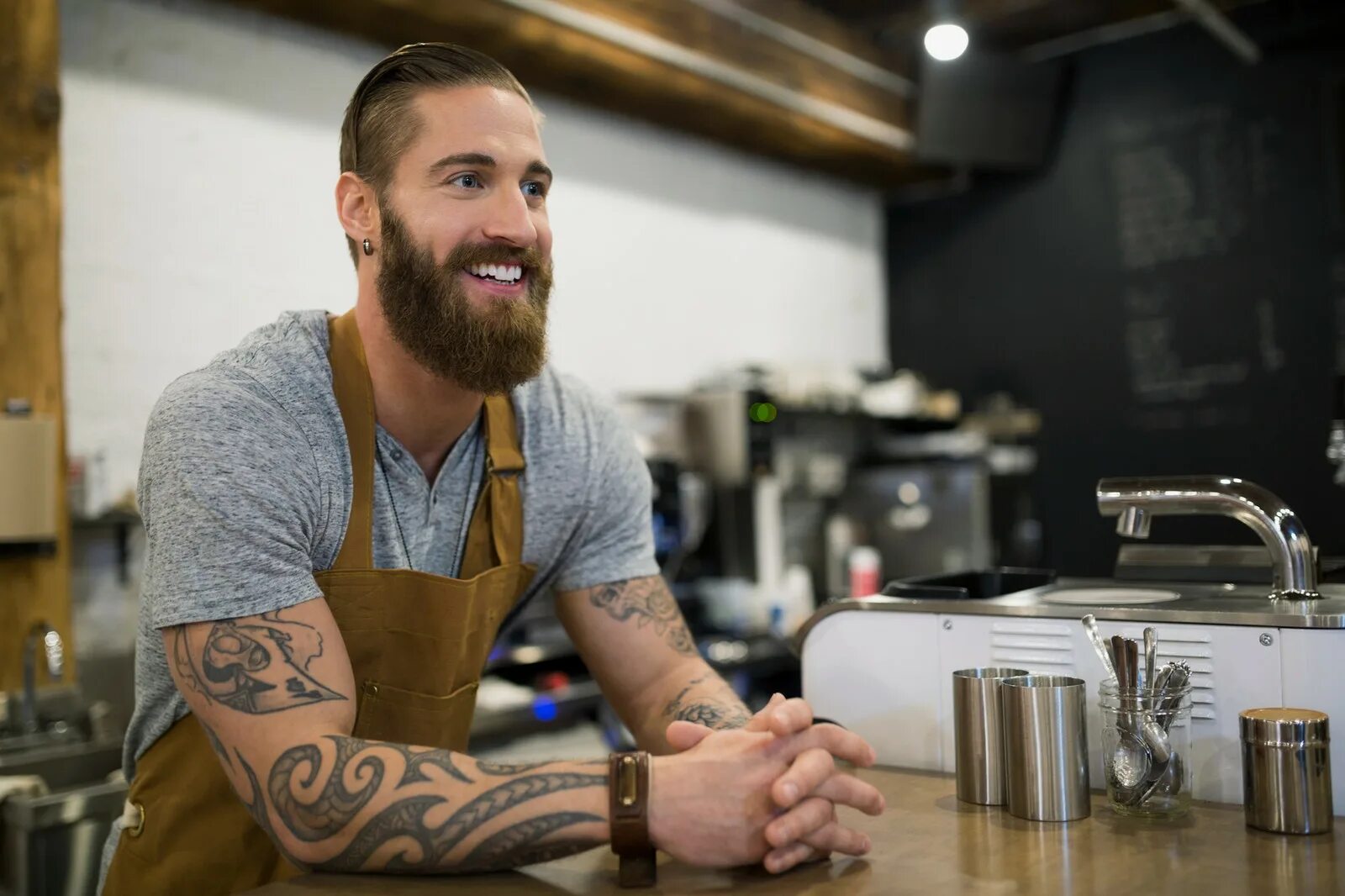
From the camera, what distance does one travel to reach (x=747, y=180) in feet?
17.6

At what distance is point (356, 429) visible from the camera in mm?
1574

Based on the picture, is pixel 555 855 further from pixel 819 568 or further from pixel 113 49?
pixel 819 568

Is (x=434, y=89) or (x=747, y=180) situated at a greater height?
(x=747, y=180)

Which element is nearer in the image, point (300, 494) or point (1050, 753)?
point (1050, 753)

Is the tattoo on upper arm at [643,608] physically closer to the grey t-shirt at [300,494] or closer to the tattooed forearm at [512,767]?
the grey t-shirt at [300,494]

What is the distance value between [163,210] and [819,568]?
10.8 feet

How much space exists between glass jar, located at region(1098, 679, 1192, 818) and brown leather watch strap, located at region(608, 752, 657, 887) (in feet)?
1.83

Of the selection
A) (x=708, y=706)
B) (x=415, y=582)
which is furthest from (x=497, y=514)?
(x=708, y=706)

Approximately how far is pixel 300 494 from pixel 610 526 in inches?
21.2

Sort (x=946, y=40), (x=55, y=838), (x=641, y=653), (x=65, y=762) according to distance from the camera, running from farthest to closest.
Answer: (x=946, y=40), (x=65, y=762), (x=55, y=838), (x=641, y=653)

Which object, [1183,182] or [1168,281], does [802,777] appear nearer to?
[1168,281]

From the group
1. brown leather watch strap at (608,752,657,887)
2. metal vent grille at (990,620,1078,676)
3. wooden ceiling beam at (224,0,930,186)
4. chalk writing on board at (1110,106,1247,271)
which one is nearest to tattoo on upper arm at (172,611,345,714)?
brown leather watch strap at (608,752,657,887)

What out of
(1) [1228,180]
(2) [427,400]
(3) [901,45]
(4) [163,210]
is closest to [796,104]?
(3) [901,45]

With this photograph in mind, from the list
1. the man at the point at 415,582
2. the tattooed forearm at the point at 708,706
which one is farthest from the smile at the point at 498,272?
the tattooed forearm at the point at 708,706
